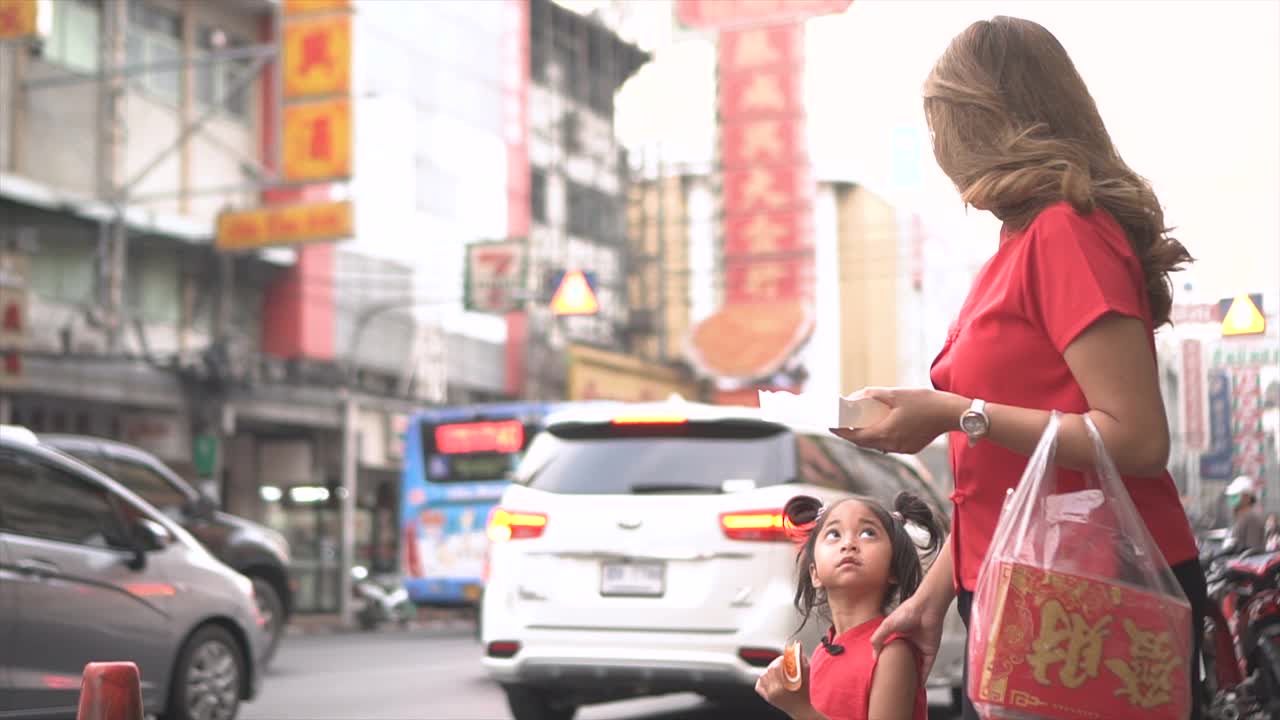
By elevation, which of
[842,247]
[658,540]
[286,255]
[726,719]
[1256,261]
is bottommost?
[726,719]

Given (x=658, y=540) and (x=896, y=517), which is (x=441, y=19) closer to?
(x=658, y=540)

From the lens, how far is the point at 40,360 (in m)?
24.4

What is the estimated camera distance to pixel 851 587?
3666 mm

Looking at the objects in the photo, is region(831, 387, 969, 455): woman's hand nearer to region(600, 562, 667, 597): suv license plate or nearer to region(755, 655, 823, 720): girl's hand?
region(755, 655, 823, 720): girl's hand

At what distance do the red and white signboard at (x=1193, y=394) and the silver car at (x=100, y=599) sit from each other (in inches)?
261

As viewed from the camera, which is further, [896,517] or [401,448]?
[401,448]

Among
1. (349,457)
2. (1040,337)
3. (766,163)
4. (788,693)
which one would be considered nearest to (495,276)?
(349,457)

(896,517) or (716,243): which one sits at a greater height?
(716,243)

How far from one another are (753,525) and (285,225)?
19248mm

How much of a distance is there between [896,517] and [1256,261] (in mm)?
6601

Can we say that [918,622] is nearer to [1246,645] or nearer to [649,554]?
[1246,645]

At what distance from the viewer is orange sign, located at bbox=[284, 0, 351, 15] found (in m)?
25.4

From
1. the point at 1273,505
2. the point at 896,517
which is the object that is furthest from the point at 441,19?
the point at 896,517

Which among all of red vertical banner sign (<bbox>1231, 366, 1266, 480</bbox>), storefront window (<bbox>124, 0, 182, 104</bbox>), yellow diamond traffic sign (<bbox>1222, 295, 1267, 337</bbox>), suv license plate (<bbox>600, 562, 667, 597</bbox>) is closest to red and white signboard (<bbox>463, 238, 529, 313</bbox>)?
storefront window (<bbox>124, 0, 182, 104</bbox>)
